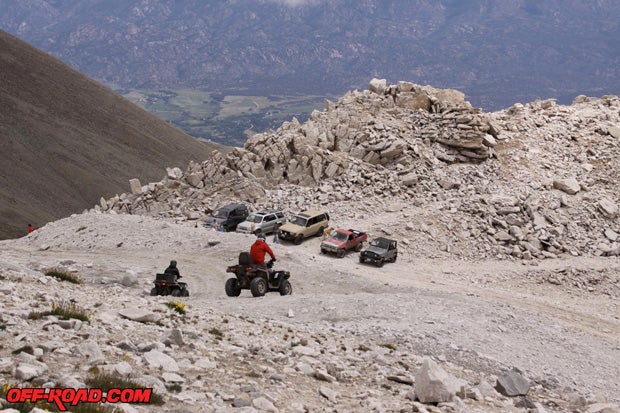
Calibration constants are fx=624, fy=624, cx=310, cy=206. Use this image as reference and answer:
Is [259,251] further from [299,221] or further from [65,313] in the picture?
[299,221]

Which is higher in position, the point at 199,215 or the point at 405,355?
the point at 199,215

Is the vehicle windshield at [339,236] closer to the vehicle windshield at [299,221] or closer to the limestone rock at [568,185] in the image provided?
the vehicle windshield at [299,221]

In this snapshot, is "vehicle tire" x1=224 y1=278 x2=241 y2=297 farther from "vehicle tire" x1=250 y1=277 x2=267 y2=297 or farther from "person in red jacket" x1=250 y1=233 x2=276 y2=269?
"person in red jacket" x1=250 y1=233 x2=276 y2=269

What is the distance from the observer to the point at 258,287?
22.2m

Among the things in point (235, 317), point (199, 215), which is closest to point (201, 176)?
point (199, 215)

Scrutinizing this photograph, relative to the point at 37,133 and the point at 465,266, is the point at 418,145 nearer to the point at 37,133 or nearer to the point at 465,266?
the point at 465,266

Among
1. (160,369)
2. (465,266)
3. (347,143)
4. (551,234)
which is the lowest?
(160,369)

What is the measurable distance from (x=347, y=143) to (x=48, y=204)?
233ft

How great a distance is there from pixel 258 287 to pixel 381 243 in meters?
12.2

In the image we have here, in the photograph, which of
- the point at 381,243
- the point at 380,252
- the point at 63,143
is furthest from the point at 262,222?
the point at 63,143

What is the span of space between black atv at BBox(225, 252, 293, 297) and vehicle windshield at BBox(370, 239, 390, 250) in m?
10.4

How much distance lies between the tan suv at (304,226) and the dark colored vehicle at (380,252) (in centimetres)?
413

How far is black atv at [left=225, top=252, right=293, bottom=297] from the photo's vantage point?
881 inches

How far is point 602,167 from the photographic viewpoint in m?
43.9
